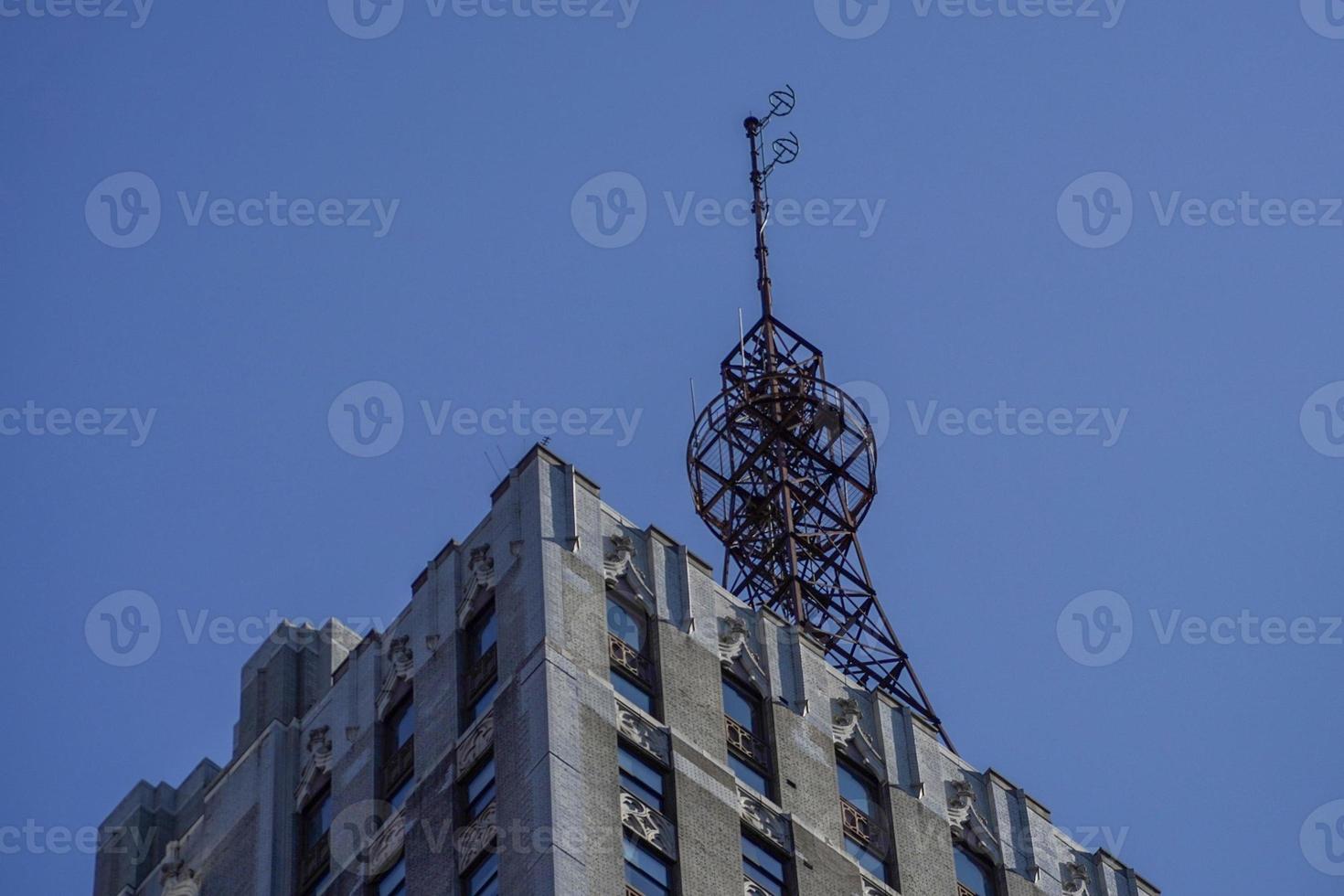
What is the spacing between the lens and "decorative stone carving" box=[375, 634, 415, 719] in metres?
78.3

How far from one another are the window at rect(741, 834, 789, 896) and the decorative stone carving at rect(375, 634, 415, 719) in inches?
338

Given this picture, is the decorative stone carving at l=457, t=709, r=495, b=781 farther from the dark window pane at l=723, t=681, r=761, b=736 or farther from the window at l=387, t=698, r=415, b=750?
the dark window pane at l=723, t=681, r=761, b=736

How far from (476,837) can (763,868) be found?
21.1ft

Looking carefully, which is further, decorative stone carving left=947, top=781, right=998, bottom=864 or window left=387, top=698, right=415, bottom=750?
decorative stone carving left=947, top=781, right=998, bottom=864

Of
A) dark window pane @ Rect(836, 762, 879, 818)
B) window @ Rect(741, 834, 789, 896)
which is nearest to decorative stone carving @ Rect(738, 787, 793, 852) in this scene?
window @ Rect(741, 834, 789, 896)

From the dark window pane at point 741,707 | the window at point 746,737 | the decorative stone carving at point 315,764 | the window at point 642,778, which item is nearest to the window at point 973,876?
the window at point 746,737

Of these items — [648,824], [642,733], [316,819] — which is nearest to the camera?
[648,824]

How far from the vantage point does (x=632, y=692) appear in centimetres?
7538

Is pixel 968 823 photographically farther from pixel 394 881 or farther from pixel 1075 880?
pixel 394 881

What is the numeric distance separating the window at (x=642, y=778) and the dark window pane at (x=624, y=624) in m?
3.42

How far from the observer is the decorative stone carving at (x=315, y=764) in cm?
7919

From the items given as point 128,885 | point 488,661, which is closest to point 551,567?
point 488,661

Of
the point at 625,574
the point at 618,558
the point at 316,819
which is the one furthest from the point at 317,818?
the point at 618,558

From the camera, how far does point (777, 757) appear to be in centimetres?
7750
